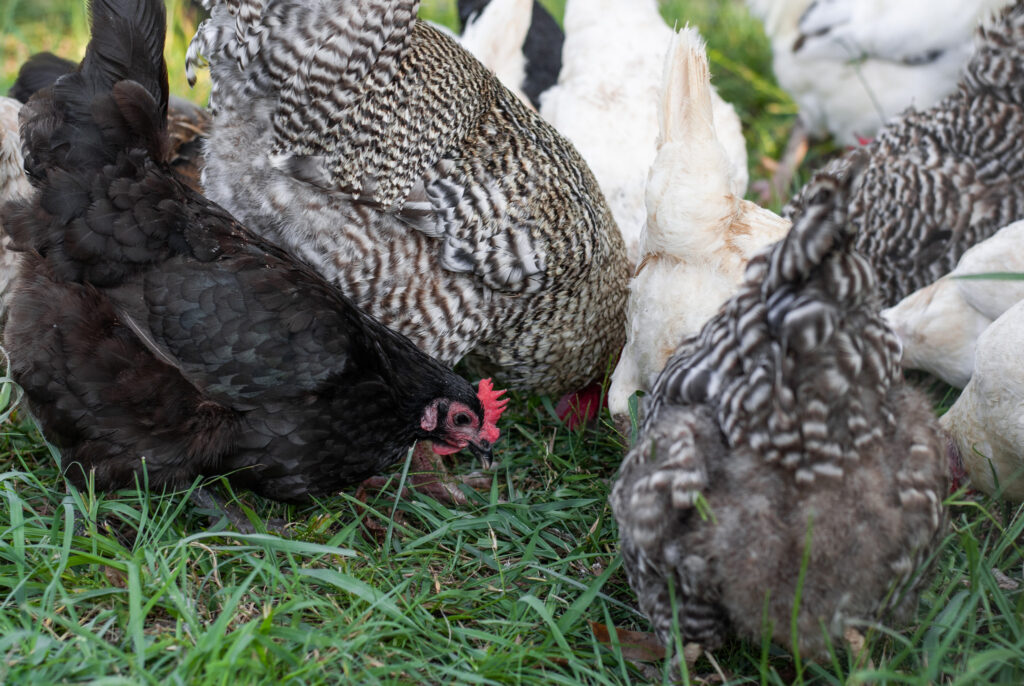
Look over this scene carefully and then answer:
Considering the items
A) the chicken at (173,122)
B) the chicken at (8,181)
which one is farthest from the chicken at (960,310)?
the chicken at (8,181)

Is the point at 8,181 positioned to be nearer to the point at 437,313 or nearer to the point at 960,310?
the point at 437,313

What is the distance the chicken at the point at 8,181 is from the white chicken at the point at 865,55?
4067 mm

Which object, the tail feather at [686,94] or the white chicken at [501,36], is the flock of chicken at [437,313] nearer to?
the tail feather at [686,94]

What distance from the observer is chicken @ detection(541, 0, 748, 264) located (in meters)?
4.05

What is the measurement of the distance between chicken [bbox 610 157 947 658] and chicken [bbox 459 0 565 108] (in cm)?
266

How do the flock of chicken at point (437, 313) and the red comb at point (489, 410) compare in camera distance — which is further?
the red comb at point (489, 410)

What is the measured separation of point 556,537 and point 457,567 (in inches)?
13.5

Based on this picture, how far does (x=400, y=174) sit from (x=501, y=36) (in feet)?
5.86

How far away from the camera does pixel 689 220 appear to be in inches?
118

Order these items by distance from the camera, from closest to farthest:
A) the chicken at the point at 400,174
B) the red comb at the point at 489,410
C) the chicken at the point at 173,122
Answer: the chicken at the point at 400,174 < the red comb at the point at 489,410 < the chicken at the point at 173,122

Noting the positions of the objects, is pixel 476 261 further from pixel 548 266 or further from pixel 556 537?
pixel 556 537

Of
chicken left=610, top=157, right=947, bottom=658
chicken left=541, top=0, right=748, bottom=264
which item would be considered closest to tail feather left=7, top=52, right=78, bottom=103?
chicken left=541, top=0, right=748, bottom=264

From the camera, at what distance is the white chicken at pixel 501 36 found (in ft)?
14.1

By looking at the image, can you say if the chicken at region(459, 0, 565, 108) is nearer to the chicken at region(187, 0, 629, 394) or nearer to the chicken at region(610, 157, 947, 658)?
the chicken at region(187, 0, 629, 394)
